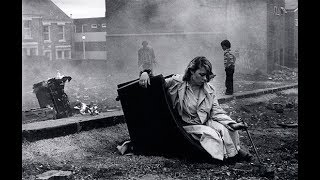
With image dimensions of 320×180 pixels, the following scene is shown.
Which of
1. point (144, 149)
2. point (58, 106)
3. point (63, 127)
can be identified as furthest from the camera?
point (58, 106)

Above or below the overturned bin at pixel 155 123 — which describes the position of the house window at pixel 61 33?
above

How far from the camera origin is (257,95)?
11.6 meters

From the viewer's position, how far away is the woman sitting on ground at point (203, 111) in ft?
14.9

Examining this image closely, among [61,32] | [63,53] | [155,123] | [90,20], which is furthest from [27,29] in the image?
[155,123]

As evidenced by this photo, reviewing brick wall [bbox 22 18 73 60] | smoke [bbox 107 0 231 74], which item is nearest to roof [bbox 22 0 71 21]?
brick wall [bbox 22 18 73 60]

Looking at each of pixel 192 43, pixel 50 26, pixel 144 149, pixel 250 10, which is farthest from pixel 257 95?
pixel 50 26

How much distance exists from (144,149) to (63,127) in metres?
1.35

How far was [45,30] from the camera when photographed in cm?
3409

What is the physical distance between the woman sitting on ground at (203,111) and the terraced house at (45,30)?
2589 centimetres

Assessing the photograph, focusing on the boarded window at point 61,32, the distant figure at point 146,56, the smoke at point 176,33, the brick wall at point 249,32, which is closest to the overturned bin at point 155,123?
the distant figure at point 146,56

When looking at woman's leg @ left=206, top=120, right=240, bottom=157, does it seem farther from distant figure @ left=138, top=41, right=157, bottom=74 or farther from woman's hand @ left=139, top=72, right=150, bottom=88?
distant figure @ left=138, top=41, right=157, bottom=74

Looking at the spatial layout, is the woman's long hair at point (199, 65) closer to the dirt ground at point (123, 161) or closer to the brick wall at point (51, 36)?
the dirt ground at point (123, 161)
